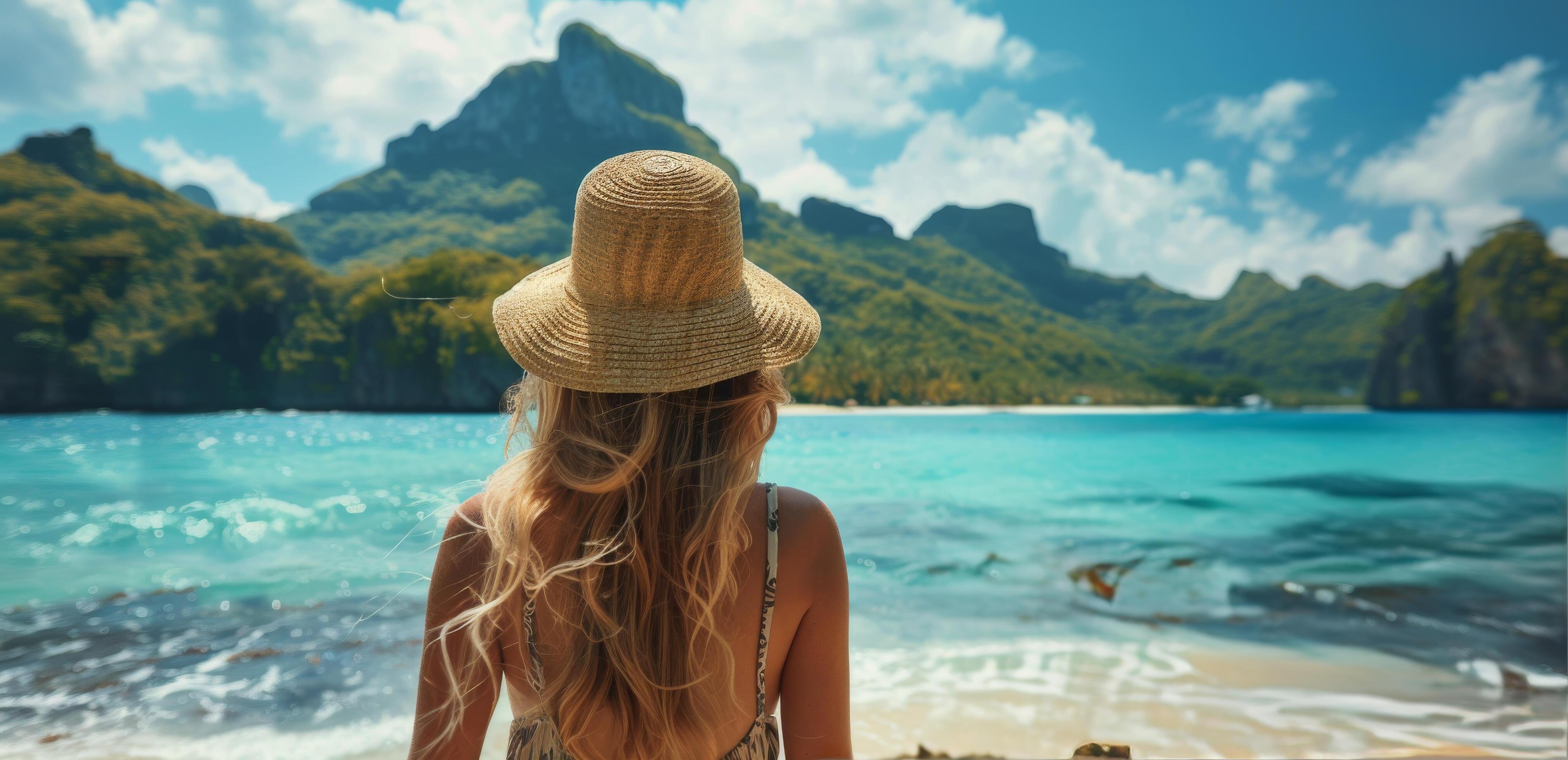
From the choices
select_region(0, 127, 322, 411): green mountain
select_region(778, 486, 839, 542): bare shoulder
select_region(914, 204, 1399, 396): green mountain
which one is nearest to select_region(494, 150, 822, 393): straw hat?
select_region(778, 486, 839, 542): bare shoulder

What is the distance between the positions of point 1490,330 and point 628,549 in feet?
239

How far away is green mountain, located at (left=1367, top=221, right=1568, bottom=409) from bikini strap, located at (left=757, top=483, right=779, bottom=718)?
71576 mm

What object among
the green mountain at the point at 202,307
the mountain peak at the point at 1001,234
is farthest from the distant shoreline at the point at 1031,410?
the mountain peak at the point at 1001,234

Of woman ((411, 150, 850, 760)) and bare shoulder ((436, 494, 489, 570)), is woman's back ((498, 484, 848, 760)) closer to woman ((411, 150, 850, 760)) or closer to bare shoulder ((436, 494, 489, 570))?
woman ((411, 150, 850, 760))

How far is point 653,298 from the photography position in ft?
3.56

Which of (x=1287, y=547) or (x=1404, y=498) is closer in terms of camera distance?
(x=1287, y=547)

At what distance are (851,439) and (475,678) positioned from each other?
27.0 metres

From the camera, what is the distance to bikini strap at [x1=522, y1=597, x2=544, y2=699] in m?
1.12

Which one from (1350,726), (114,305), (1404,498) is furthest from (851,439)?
(114,305)

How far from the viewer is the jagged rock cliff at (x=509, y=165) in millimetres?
75188

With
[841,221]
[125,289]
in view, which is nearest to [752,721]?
[125,289]

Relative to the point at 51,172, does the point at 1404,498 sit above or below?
below

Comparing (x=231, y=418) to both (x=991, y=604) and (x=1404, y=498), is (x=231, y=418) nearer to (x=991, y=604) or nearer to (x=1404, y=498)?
(x=991, y=604)

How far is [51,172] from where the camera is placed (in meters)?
47.1
